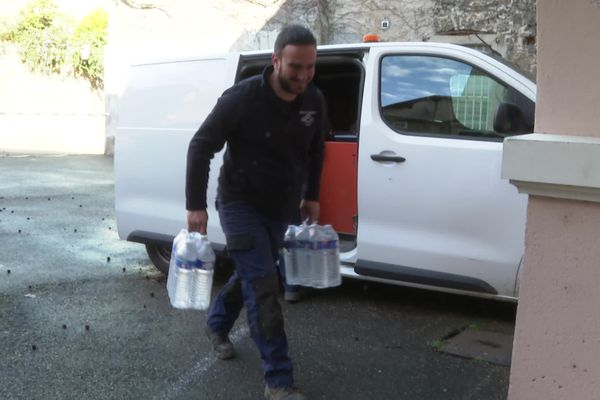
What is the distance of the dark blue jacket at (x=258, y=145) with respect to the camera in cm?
354

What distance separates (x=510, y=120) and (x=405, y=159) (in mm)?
736

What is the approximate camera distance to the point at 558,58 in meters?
2.57

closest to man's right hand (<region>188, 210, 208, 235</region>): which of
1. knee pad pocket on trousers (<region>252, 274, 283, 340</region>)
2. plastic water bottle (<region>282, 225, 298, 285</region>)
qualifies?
knee pad pocket on trousers (<region>252, 274, 283, 340</region>)

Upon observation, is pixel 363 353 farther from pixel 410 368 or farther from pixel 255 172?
pixel 255 172

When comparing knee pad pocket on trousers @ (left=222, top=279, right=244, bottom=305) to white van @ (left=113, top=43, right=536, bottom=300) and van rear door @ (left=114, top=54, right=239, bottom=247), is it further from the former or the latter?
van rear door @ (left=114, top=54, right=239, bottom=247)

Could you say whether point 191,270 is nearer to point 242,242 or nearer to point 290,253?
point 242,242

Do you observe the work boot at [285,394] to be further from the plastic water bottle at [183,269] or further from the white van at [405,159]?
the white van at [405,159]

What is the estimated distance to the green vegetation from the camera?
61.3 ft

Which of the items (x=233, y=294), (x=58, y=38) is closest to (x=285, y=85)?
(x=233, y=294)

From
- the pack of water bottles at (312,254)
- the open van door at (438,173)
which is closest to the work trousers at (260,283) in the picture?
the pack of water bottles at (312,254)

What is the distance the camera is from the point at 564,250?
2.58m

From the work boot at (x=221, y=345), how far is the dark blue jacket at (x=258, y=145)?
99 cm

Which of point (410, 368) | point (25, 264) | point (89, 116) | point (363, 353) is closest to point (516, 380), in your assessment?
point (410, 368)

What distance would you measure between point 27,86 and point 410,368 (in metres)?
17.6
